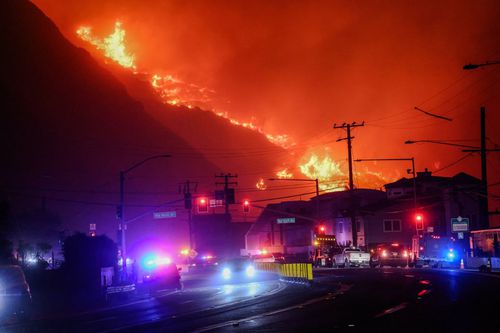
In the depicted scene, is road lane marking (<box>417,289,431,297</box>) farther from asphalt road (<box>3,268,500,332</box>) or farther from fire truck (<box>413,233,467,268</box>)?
fire truck (<box>413,233,467,268</box>)

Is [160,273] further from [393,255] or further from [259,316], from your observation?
[393,255]

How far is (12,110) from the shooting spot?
192 metres

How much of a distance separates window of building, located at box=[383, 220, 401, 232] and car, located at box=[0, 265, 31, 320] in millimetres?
73421

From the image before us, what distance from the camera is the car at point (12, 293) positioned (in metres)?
24.3

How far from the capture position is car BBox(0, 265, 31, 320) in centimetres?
2428

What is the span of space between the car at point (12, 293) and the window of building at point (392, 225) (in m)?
73.4

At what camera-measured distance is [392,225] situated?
93312 millimetres

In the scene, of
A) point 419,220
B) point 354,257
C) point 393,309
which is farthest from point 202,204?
point 393,309

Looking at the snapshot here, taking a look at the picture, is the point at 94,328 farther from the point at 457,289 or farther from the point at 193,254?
the point at 193,254

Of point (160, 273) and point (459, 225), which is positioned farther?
point (459, 225)

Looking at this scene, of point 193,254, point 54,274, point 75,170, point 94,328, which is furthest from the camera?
point 75,170

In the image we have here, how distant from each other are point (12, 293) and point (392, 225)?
74.5 meters

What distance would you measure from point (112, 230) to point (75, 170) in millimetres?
42586

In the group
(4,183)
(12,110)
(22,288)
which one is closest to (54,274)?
(22,288)
